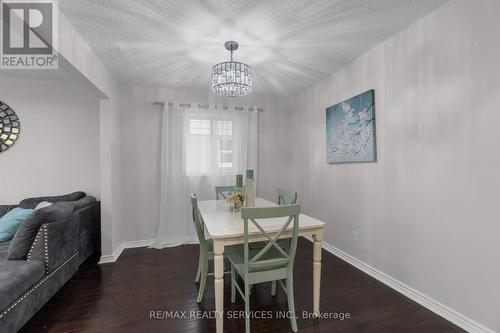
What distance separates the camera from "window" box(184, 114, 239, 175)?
3.53 metres

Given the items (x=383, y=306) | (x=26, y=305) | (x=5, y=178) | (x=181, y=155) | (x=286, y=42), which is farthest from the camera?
(x=181, y=155)

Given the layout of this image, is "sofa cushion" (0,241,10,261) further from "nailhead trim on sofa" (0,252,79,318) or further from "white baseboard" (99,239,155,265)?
"white baseboard" (99,239,155,265)

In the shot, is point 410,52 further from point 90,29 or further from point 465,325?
point 90,29

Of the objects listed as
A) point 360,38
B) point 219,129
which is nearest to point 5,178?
point 219,129

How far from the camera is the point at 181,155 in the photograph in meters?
3.46

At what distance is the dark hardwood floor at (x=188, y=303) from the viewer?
1680 mm

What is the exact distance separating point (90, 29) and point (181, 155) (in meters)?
1.85

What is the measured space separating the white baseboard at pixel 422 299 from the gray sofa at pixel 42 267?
2.99 m

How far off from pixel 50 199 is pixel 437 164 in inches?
169

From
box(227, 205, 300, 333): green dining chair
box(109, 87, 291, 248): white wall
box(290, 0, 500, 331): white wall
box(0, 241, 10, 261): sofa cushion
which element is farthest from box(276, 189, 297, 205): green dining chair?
box(0, 241, 10, 261): sofa cushion

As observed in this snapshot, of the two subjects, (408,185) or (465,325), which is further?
(408,185)

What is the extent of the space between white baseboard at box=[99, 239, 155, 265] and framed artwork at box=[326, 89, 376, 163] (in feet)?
9.70

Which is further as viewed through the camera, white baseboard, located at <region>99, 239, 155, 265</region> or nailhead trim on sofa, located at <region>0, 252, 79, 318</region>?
white baseboard, located at <region>99, 239, 155, 265</region>

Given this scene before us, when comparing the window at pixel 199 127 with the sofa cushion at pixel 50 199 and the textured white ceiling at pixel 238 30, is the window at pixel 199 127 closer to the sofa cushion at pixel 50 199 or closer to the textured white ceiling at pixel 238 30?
the textured white ceiling at pixel 238 30
